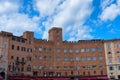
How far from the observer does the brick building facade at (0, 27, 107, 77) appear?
75.7m

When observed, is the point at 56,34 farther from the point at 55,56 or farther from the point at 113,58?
the point at 113,58

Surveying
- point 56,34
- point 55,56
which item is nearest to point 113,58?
point 55,56

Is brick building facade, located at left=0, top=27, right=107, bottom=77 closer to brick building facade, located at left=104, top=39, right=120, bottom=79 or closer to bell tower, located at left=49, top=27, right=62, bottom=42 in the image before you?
bell tower, located at left=49, top=27, right=62, bottom=42

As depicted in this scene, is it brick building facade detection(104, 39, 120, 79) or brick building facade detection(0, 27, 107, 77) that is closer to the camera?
brick building facade detection(0, 27, 107, 77)

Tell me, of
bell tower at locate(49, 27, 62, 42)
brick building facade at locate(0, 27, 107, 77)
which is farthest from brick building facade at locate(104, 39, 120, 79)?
bell tower at locate(49, 27, 62, 42)

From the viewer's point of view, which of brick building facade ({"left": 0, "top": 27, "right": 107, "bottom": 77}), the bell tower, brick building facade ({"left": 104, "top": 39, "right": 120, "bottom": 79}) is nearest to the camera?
brick building facade ({"left": 0, "top": 27, "right": 107, "bottom": 77})

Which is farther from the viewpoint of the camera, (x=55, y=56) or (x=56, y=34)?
(x=56, y=34)

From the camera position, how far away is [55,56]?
83.8 meters

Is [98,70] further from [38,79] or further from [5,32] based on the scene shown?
[5,32]

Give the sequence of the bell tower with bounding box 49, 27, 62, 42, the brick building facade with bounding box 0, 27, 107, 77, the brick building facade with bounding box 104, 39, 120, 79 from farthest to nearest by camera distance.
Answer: the bell tower with bounding box 49, 27, 62, 42 < the brick building facade with bounding box 104, 39, 120, 79 < the brick building facade with bounding box 0, 27, 107, 77

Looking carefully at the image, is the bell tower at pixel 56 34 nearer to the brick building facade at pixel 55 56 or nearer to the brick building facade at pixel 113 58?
the brick building facade at pixel 55 56

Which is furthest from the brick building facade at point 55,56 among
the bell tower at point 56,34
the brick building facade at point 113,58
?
the brick building facade at point 113,58

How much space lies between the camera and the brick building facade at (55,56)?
75706mm

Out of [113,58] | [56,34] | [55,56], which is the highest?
[56,34]
